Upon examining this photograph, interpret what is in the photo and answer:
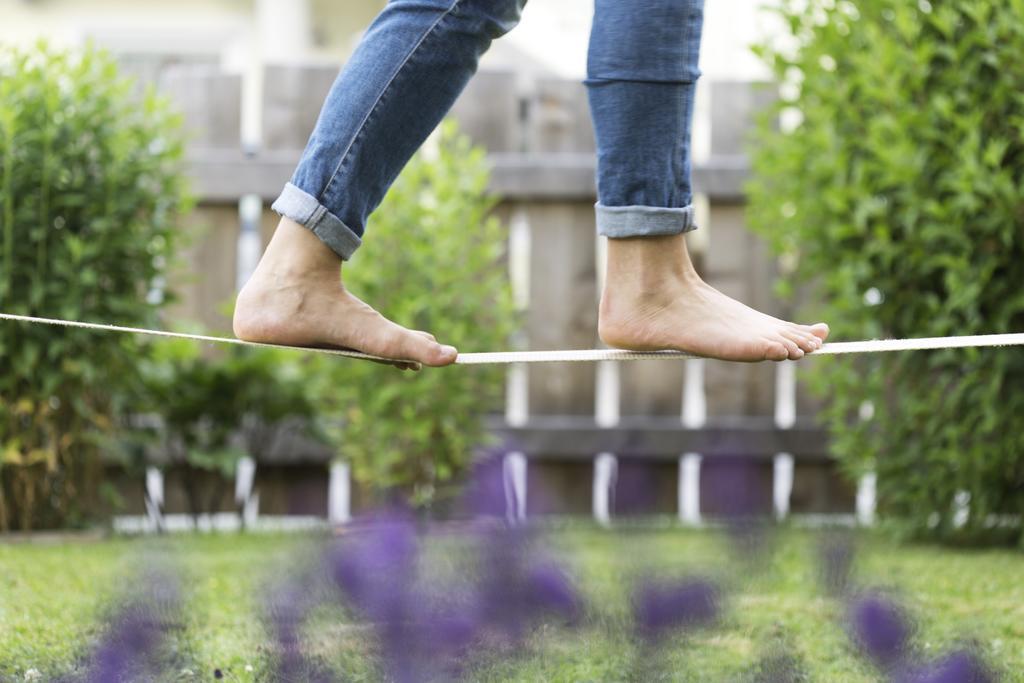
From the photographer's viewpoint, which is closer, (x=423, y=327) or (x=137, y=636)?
(x=137, y=636)

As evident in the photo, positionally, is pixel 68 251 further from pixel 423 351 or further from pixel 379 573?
pixel 379 573

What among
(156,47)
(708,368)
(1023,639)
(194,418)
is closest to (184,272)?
(194,418)

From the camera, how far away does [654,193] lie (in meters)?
1.70

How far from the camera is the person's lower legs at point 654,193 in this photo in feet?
5.44

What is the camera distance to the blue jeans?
5.43 ft

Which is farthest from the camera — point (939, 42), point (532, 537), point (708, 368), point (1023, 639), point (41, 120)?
point (708, 368)

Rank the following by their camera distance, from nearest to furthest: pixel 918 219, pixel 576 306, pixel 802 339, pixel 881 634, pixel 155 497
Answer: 1. pixel 881 634
2. pixel 802 339
3. pixel 918 219
4. pixel 155 497
5. pixel 576 306

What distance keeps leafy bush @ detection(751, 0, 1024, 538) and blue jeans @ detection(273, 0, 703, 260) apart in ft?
4.51

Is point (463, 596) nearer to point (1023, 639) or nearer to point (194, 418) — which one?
point (1023, 639)

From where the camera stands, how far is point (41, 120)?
3.23 meters

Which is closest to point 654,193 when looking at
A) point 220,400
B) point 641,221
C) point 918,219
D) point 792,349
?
point 641,221

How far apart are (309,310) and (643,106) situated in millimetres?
542

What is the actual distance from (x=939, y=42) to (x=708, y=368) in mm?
1485

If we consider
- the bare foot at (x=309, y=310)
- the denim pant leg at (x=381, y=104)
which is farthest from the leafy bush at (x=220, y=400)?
the denim pant leg at (x=381, y=104)
